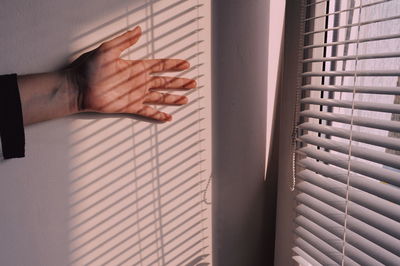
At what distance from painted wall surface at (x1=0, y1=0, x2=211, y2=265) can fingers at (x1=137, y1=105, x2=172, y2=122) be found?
0.03m

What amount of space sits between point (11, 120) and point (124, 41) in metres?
0.35

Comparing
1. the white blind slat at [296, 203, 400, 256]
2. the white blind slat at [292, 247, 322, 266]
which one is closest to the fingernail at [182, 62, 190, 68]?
the white blind slat at [296, 203, 400, 256]

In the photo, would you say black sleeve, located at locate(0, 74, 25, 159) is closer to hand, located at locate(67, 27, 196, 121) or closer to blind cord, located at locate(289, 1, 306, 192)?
hand, located at locate(67, 27, 196, 121)

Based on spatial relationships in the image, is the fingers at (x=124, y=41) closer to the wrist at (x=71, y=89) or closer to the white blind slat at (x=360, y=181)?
the wrist at (x=71, y=89)

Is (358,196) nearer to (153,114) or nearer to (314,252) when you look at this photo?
(314,252)

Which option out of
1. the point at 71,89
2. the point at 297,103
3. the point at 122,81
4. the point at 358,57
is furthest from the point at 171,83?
the point at 358,57

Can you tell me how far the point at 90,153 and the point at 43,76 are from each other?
239mm

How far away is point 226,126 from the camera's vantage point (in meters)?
1.04

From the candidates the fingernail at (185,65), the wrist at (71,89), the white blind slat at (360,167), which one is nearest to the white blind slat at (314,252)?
the white blind slat at (360,167)

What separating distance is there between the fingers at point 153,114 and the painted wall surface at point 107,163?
3 centimetres

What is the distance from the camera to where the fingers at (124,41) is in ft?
2.57

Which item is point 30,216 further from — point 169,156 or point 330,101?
point 330,101

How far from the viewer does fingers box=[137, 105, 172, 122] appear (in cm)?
88

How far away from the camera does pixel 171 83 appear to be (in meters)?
0.91
